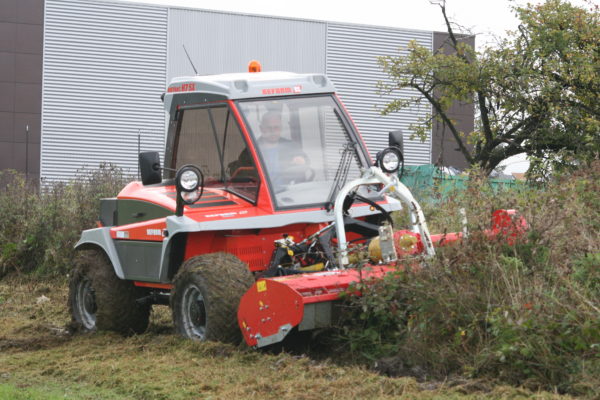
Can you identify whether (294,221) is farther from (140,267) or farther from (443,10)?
(443,10)

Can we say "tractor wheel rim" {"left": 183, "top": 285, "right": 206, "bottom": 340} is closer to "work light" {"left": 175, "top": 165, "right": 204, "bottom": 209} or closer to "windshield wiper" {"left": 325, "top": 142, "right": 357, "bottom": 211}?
"work light" {"left": 175, "top": 165, "right": 204, "bottom": 209}

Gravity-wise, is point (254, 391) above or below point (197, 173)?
below

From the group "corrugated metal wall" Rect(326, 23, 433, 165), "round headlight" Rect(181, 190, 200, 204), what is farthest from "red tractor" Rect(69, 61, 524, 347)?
"corrugated metal wall" Rect(326, 23, 433, 165)

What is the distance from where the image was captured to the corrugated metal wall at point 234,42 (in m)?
33.9

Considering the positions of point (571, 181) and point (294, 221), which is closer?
point (294, 221)

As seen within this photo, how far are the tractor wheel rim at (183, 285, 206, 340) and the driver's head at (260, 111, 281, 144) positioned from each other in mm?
1566

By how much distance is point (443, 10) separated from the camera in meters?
23.1

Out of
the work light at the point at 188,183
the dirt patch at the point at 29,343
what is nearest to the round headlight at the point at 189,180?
the work light at the point at 188,183

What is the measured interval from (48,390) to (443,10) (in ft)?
60.7

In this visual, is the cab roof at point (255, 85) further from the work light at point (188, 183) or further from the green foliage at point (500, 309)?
the green foliage at point (500, 309)

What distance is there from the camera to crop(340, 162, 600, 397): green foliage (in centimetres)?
559

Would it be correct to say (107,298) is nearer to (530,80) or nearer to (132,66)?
(530,80)

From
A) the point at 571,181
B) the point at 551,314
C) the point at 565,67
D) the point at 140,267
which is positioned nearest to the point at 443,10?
the point at 565,67

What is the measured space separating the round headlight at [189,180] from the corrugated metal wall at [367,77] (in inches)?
1030
